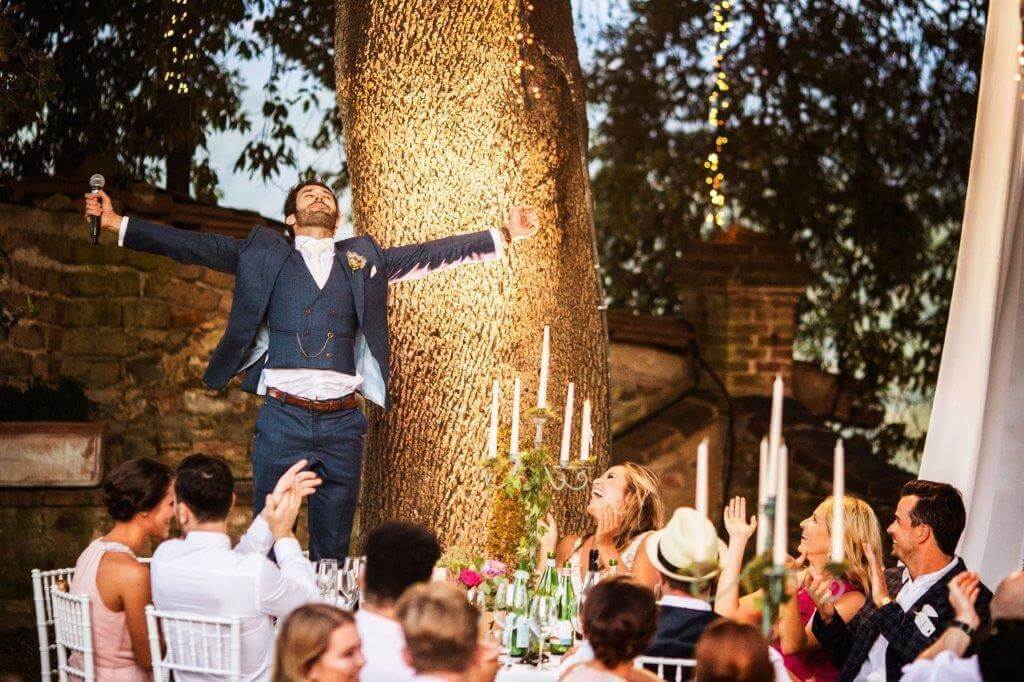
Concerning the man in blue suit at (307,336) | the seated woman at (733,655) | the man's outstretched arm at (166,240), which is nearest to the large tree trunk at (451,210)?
the man in blue suit at (307,336)

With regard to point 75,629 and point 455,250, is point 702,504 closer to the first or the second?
point 75,629

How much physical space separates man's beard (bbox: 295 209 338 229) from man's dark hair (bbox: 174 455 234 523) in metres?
1.29

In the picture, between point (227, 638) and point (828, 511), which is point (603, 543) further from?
point (227, 638)

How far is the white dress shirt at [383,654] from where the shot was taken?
11.3 feet

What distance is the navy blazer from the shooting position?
497cm

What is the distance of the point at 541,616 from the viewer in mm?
4145

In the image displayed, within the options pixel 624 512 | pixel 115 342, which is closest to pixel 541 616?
pixel 624 512

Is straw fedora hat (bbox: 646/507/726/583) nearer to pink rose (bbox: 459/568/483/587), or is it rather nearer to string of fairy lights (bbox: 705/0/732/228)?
pink rose (bbox: 459/568/483/587)

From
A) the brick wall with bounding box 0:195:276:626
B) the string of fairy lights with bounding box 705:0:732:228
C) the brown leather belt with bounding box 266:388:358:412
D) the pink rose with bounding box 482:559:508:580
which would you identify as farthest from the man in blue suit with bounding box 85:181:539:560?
the string of fairy lights with bounding box 705:0:732:228

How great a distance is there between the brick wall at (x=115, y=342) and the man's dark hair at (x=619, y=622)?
175 inches

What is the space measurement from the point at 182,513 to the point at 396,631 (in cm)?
92

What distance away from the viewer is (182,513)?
13.3 feet

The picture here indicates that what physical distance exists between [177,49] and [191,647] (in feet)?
14.5

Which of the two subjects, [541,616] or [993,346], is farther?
[993,346]
